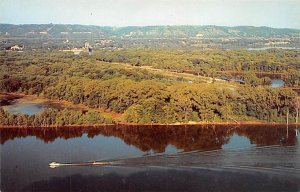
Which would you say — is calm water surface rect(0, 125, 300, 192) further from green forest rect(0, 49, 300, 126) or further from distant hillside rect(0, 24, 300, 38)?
distant hillside rect(0, 24, 300, 38)

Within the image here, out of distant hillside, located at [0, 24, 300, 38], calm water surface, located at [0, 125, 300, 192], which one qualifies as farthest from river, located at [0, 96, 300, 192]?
distant hillside, located at [0, 24, 300, 38]

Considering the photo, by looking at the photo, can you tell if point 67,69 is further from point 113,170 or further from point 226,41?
point 226,41

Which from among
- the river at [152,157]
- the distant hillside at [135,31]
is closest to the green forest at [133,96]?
the river at [152,157]

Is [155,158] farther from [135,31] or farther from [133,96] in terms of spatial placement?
[135,31]

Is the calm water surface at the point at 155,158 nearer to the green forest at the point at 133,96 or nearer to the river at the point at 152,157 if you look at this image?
the river at the point at 152,157

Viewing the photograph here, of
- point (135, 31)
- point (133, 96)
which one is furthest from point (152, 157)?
point (135, 31)

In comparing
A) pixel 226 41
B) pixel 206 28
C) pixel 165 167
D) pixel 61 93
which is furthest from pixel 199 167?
pixel 226 41
